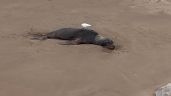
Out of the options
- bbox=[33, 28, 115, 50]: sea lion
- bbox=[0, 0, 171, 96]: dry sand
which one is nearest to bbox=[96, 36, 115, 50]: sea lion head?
bbox=[33, 28, 115, 50]: sea lion

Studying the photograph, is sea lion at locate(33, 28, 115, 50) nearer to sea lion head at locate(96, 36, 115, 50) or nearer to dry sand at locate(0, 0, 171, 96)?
sea lion head at locate(96, 36, 115, 50)

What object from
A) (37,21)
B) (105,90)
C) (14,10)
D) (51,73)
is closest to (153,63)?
(105,90)

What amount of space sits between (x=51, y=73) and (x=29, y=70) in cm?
34

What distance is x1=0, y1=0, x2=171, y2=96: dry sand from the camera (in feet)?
20.8

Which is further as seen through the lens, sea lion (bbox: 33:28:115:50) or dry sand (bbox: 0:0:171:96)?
sea lion (bbox: 33:28:115:50)

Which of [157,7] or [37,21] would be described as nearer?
[37,21]

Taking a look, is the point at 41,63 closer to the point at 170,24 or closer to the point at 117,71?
the point at 117,71

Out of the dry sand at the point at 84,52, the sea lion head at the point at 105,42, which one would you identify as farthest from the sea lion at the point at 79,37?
the dry sand at the point at 84,52

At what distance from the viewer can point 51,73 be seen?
21.6 feet

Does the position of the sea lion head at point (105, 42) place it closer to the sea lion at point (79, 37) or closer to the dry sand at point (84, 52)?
the sea lion at point (79, 37)

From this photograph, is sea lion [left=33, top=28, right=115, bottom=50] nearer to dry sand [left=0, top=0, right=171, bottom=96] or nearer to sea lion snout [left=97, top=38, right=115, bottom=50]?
sea lion snout [left=97, top=38, right=115, bottom=50]

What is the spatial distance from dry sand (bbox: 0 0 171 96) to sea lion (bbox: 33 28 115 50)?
0.13 m

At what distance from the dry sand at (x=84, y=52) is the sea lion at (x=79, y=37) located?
5.1 inches

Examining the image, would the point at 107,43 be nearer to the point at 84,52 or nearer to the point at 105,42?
the point at 105,42
